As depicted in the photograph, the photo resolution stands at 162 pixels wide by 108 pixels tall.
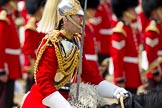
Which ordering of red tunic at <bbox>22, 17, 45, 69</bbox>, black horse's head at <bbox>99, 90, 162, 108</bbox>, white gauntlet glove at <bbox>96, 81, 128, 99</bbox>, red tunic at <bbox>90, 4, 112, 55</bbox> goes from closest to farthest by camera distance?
black horse's head at <bbox>99, 90, 162, 108</bbox> → white gauntlet glove at <bbox>96, 81, 128, 99</bbox> → red tunic at <bbox>22, 17, 45, 69</bbox> → red tunic at <bbox>90, 4, 112, 55</bbox>

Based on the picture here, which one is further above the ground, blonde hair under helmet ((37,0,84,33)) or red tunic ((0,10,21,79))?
blonde hair under helmet ((37,0,84,33))

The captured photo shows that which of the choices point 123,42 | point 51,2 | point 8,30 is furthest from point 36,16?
point 51,2

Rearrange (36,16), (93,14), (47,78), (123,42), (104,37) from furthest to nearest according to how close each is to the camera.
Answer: (104,37)
(93,14)
(36,16)
(123,42)
(47,78)

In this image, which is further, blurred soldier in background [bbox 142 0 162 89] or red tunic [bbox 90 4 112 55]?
red tunic [bbox 90 4 112 55]

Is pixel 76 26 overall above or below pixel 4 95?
above

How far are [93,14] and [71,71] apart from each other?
13.9 ft

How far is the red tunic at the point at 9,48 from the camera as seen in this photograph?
20.9 ft

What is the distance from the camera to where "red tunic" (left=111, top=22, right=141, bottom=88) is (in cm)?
642

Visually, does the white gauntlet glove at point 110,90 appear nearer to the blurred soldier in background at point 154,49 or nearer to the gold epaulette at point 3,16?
the gold epaulette at point 3,16

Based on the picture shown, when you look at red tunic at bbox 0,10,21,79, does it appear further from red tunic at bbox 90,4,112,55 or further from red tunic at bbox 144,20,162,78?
red tunic at bbox 90,4,112,55

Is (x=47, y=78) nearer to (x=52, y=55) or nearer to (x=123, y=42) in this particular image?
(x=52, y=55)

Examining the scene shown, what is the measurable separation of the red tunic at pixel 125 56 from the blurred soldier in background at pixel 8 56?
0.96 m

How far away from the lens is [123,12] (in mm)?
7062

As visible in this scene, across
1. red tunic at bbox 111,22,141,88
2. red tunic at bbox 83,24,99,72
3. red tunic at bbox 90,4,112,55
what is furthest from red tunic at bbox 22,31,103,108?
red tunic at bbox 90,4,112,55
